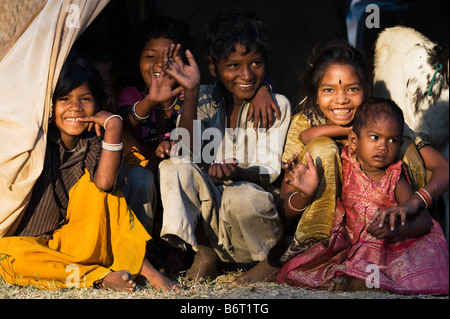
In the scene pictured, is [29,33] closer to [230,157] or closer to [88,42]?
[88,42]

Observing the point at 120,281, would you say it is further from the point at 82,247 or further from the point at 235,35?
the point at 235,35

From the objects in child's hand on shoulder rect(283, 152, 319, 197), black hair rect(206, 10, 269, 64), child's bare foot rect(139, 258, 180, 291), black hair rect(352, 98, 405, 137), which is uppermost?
black hair rect(206, 10, 269, 64)

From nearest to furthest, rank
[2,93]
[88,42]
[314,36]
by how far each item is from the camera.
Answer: [2,93], [88,42], [314,36]

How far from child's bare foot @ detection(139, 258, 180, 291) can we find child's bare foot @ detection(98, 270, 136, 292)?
Answer: 0.44ft

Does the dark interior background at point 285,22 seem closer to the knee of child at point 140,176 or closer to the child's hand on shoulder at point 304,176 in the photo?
the knee of child at point 140,176

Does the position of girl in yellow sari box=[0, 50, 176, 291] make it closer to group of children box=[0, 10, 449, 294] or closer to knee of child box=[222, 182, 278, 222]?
group of children box=[0, 10, 449, 294]

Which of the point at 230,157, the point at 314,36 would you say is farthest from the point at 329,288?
the point at 314,36

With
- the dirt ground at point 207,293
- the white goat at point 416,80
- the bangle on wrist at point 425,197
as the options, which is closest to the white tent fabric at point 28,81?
the dirt ground at point 207,293

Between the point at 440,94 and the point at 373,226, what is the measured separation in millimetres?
1341

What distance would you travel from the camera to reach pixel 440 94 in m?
4.40

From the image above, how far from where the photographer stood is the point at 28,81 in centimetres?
367

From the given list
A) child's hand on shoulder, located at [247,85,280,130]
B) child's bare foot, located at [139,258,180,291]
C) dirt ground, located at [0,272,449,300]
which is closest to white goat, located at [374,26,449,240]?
child's hand on shoulder, located at [247,85,280,130]

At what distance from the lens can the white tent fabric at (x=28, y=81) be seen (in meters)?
3.56

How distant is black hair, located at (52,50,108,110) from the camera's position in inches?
148
